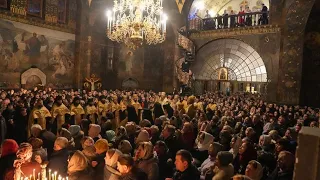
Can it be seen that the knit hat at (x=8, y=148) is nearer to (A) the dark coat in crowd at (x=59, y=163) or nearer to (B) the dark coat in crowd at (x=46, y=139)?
(A) the dark coat in crowd at (x=59, y=163)

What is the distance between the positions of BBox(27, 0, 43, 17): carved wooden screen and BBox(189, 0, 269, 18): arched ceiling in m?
12.6

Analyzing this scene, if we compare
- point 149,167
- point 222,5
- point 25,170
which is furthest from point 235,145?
point 222,5

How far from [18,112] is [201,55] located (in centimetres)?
1669

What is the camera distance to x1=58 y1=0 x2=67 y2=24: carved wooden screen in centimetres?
2103

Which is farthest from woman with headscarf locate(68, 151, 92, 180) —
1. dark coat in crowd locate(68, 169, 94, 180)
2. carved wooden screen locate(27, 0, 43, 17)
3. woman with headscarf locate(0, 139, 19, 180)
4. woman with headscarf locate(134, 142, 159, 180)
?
carved wooden screen locate(27, 0, 43, 17)

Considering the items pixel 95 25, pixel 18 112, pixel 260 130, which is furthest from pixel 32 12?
pixel 260 130

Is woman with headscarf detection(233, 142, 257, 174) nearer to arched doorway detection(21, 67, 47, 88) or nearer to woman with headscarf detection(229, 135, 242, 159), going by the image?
woman with headscarf detection(229, 135, 242, 159)

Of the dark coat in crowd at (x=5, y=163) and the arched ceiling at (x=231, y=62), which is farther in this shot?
the arched ceiling at (x=231, y=62)

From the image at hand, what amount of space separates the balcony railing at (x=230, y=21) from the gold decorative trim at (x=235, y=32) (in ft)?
1.82

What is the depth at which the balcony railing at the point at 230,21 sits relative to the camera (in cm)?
2068

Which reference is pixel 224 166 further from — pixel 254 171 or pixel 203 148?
pixel 203 148

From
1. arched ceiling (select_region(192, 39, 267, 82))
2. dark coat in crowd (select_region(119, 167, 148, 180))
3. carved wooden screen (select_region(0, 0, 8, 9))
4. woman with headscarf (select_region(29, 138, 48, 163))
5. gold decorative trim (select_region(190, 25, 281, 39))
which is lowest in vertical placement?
dark coat in crowd (select_region(119, 167, 148, 180))

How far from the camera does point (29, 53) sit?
18984 millimetres

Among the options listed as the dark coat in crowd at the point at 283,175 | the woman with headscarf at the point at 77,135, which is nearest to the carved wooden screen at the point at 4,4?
the woman with headscarf at the point at 77,135
